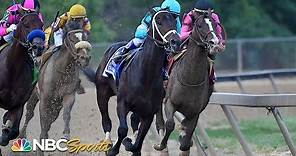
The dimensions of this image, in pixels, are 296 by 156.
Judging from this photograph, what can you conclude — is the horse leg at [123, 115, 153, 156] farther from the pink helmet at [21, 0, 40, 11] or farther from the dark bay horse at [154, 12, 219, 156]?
the pink helmet at [21, 0, 40, 11]

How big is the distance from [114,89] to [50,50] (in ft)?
5.07

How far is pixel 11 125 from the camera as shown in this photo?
12.0 m

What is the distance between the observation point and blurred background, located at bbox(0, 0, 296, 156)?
15.1m

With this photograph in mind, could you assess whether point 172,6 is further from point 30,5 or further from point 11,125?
point 11,125

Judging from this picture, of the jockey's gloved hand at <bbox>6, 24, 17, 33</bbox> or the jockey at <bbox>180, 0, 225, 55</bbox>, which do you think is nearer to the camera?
the jockey at <bbox>180, 0, 225, 55</bbox>

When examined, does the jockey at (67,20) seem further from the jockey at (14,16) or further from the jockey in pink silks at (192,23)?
the jockey in pink silks at (192,23)

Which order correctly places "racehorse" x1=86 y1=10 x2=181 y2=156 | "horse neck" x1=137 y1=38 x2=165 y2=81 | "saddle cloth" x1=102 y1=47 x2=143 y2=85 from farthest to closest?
"saddle cloth" x1=102 y1=47 x2=143 y2=85, "horse neck" x1=137 y1=38 x2=165 y2=81, "racehorse" x1=86 y1=10 x2=181 y2=156

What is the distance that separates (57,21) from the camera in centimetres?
1331

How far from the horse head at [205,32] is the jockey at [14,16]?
192 centimetres

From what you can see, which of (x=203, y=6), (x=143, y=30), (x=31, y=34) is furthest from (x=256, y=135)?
(x=31, y=34)

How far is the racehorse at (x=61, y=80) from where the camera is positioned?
12711mm

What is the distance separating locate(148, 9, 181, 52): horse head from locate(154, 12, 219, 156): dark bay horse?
352 millimetres

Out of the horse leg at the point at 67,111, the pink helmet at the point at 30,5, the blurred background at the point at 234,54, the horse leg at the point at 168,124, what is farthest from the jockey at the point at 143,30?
the blurred background at the point at 234,54

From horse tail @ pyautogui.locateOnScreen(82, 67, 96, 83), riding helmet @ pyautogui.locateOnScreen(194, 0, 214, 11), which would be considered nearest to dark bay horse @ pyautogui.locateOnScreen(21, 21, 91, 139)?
horse tail @ pyautogui.locateOnScreen(82, 67, 96, 83)
